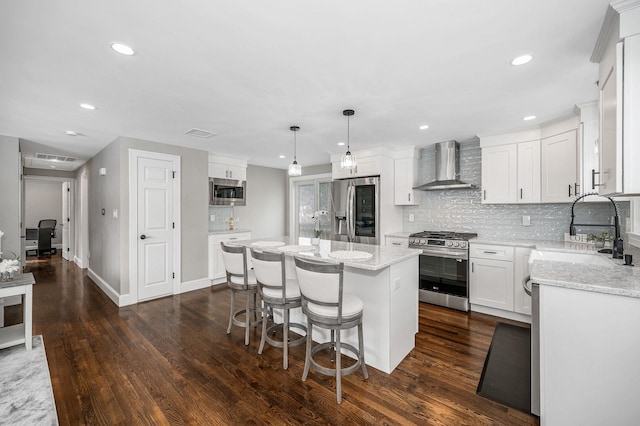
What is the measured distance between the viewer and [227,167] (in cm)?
541

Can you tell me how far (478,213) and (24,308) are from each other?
17.8ft

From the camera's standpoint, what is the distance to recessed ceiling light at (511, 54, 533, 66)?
1.96 m

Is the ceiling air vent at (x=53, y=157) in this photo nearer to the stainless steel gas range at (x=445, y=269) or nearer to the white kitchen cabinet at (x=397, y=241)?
the white kitchen cabinet at (x=397, y=241)

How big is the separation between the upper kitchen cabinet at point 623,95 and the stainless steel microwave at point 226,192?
16.5ft

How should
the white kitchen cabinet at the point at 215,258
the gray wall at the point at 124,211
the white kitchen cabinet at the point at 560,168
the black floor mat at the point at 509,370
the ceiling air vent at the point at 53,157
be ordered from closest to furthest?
the black floor mat at the point at 509,370 → the white kitchen cabinet at the point at 560,168 → the gray wall at the point at 124,211 → the white kitchen cabinet at the point at 215,258 → the ceiling air vent at the point at 53,157

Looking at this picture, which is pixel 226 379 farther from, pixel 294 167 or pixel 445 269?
pixel 445 269

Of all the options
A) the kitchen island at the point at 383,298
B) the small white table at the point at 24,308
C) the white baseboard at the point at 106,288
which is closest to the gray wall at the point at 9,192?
the white baseboard at the point at 106,288

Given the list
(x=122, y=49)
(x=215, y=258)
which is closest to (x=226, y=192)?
(x=215, y=258)

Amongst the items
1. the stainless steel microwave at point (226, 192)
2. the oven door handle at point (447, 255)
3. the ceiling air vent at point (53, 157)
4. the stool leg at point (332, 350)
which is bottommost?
the stool leg at point (332, 350)

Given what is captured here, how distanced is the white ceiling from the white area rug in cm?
231

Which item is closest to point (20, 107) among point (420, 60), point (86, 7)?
point (86, 7)

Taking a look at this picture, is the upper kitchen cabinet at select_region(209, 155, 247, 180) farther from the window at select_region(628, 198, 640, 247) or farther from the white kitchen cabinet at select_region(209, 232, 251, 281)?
the window at select_region(628, 198, 640, 247)

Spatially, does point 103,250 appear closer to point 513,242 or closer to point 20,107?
point 20,107

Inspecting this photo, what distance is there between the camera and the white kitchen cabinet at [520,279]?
3363mm
